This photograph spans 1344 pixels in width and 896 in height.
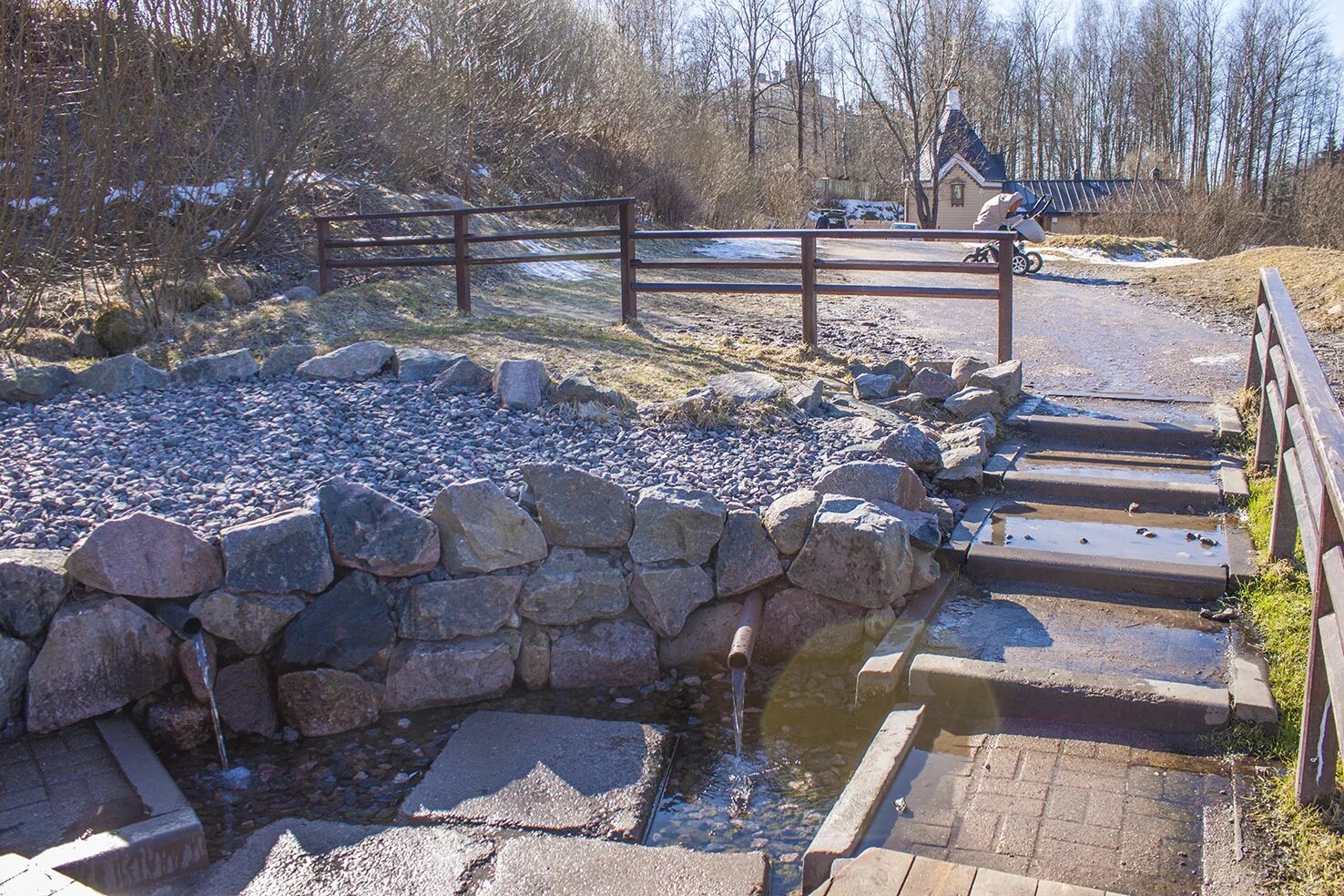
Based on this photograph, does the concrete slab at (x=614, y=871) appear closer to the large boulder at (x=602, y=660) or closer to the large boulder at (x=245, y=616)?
the large boulder at (x=602, y=660)

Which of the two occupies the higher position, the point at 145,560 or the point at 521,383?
the point at 521,383

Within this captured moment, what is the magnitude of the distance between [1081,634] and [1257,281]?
25.2ft

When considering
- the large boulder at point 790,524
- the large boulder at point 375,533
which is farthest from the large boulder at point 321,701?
the large boulder at point 790,524

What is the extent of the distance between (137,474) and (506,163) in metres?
15.4

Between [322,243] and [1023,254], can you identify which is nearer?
[322,243]

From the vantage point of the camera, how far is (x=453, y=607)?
178 inches

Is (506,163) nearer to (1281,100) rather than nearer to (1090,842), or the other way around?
(1090,842)

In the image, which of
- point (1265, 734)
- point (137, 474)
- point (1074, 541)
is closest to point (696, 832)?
point (1265, 734)

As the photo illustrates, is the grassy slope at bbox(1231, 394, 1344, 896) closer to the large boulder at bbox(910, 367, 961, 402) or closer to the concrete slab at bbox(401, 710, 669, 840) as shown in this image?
the concrete slab at bbox(401, 710, 669, 840)

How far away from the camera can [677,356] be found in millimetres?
8289

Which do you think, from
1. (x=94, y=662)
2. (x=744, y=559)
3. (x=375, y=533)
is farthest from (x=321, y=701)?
(x=744, y=559)

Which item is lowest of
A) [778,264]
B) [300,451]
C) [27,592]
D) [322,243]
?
[27,592]

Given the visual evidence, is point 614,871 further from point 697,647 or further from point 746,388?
point 746,388

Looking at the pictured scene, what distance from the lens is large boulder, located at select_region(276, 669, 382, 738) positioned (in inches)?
Answer: 171
